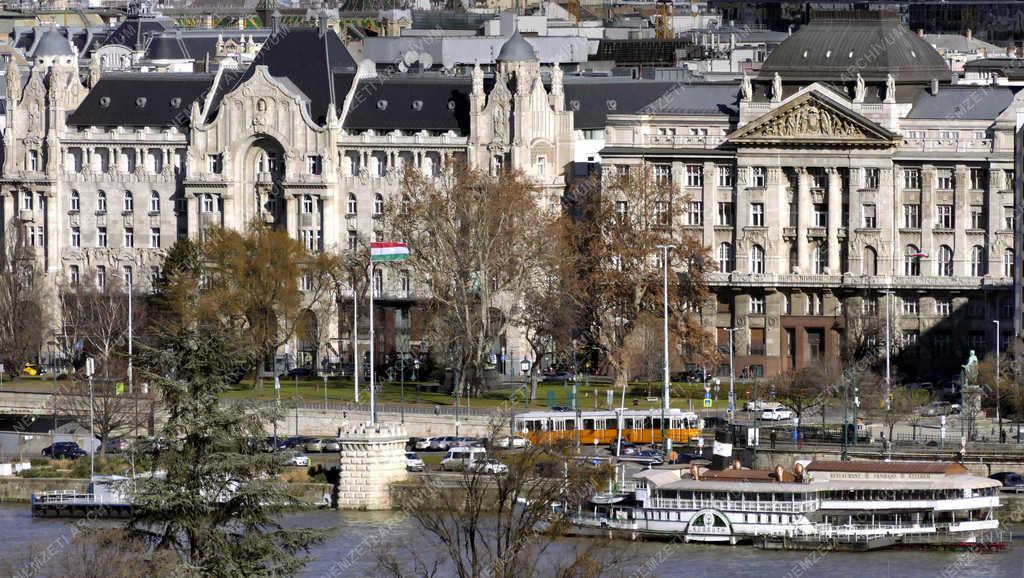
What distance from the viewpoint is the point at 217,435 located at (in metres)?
126

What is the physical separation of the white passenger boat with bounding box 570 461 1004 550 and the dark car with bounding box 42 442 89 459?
3340 cm

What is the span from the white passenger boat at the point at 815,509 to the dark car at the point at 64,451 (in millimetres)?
33401

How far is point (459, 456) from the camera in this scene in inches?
7062

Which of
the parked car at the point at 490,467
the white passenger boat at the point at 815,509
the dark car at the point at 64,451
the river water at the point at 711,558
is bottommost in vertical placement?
the river water at the point at 711,558

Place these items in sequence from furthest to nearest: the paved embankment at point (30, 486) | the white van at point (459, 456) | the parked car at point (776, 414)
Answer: the parked car at point (776, 414)
the paved embankment at point (30, 486)
the white van at point (459, 456)

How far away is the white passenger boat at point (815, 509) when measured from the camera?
534 ft

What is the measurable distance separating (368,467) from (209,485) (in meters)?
47.8

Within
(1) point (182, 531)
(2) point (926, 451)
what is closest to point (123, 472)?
(2) point (926, 451)

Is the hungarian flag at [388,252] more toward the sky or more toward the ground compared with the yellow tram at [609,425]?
more toward the sky

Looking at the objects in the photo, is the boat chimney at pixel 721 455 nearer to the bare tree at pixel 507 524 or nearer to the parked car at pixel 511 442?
the parked car at pixel 511 442

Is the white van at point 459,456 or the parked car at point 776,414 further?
the parked car at point 776,414

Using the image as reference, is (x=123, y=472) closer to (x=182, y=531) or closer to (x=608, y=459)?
(x=608, y=459)

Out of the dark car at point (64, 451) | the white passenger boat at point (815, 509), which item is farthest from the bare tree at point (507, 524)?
the dark car at point (64, 451)

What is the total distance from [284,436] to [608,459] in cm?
2123
